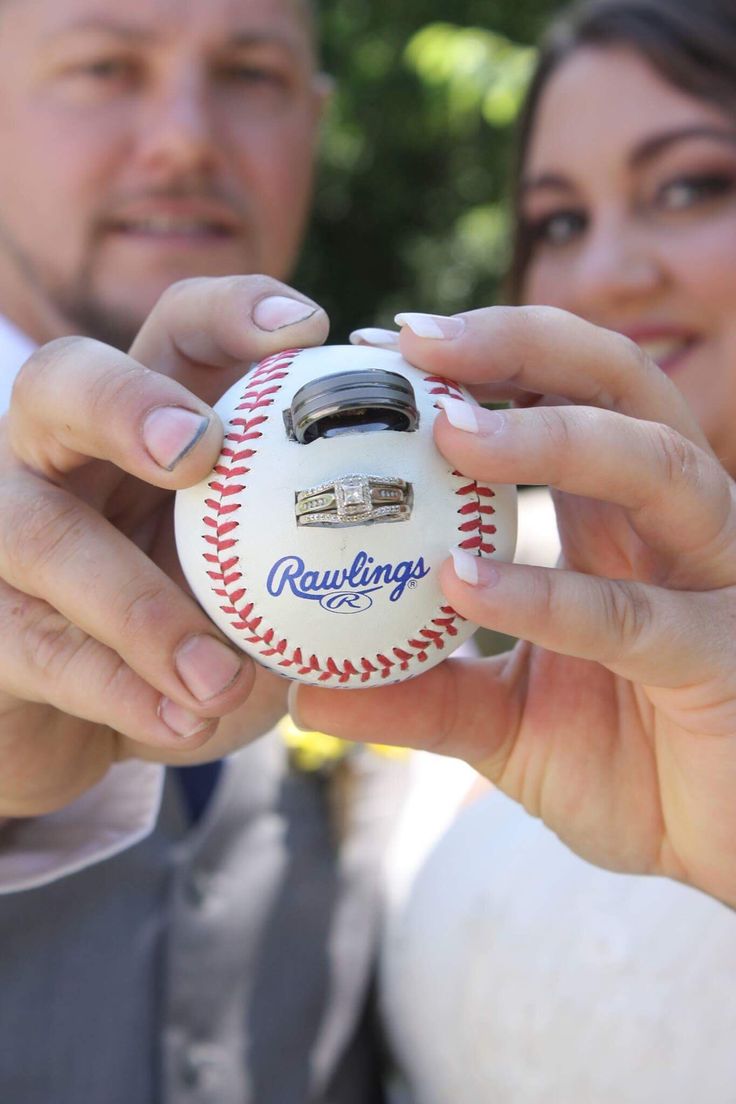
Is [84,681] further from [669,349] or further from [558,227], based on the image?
[558,227]

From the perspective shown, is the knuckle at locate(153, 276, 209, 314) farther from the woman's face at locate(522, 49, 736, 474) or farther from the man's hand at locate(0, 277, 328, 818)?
the woman's face at locate(522, 49, 736, 474)

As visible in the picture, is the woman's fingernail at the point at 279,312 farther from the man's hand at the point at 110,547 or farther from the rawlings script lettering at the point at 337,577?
the rawlings script lettering at the point at 337,577

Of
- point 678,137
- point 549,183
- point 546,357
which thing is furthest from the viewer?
point 549,183

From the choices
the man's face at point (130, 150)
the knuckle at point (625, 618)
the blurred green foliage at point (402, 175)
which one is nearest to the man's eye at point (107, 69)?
the man's face at point (130, 150)

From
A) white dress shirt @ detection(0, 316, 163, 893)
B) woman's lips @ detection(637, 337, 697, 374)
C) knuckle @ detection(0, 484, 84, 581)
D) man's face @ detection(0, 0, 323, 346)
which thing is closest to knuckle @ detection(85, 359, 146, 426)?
knuckle @ detection(0, 484, 84, 581)

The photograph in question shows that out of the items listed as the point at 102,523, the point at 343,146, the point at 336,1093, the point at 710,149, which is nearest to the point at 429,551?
the point at 102,523

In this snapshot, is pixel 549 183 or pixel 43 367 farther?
pixel 549 183

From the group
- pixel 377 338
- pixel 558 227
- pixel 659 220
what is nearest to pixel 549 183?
pixel 558 227
